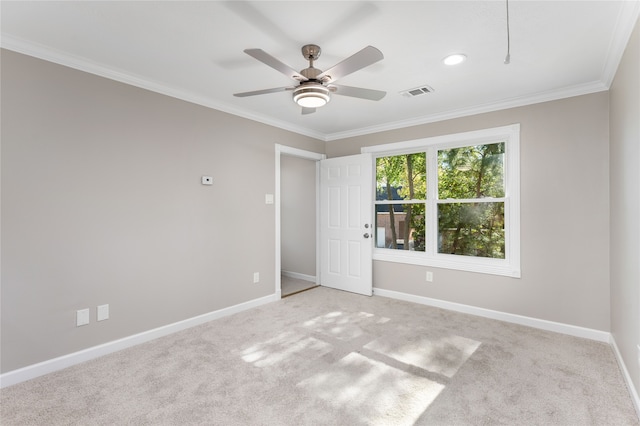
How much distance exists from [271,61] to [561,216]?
320cm

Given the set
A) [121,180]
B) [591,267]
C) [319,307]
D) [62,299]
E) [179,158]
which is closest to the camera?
[62,299]

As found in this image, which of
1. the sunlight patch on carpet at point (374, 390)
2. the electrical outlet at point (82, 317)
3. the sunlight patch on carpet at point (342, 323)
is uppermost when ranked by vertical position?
the electrical outlet at point (82, 317)

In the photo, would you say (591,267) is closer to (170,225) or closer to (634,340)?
(634,340)

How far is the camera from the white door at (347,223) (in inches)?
179

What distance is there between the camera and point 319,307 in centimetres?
400

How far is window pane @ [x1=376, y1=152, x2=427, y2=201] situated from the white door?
9.5 inches

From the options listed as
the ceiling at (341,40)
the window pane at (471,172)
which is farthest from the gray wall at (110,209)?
the window pane at (471,172)

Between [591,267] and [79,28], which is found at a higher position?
[79,28]

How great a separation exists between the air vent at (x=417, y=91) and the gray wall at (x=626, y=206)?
1447 millimetres

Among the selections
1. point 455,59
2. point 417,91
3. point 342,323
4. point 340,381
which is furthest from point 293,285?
point 455,59

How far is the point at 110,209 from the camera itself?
2.76 m

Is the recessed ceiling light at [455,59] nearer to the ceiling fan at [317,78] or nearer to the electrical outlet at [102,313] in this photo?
the ceiling fan at [317,78]

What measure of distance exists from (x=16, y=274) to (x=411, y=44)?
3403mm

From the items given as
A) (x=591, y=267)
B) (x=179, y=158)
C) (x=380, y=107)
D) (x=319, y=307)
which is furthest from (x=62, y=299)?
(x=591, y=267)
